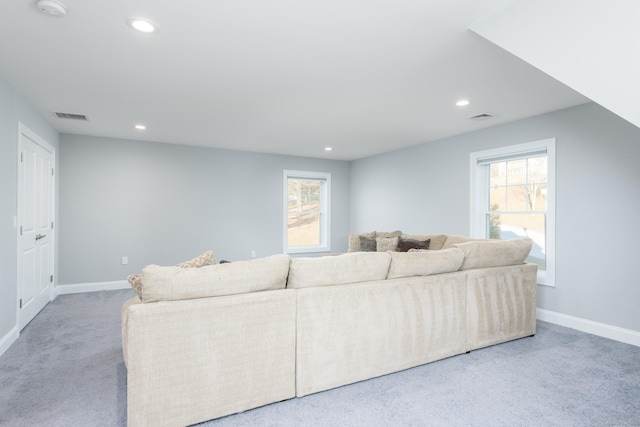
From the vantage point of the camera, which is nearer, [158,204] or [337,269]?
[337,269]

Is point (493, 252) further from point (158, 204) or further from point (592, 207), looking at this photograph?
point (158, 204)

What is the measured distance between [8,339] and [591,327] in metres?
5.47

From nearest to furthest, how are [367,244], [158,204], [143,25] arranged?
[143,25], [367,244], [158,204]

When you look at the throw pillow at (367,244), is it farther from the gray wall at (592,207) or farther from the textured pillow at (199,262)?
the textured pillow at (199,262)

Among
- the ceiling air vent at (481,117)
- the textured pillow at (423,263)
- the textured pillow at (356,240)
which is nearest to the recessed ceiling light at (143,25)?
the textured pillow at (423,263)

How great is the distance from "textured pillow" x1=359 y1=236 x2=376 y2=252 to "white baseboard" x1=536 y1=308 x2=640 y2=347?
212 centimetres

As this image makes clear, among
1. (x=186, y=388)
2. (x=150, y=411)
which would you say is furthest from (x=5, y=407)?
(x=186, y=388)

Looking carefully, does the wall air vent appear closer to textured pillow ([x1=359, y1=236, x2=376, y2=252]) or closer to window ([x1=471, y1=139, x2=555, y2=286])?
textured pillow ([x1=359, y1=236, x2=376, y2=252])

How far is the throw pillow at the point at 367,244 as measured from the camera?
5078 millimetres

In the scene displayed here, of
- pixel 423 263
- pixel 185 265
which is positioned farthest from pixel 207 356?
pixel 423 263

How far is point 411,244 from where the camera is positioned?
4613 millimetres

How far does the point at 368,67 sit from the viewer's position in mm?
2781

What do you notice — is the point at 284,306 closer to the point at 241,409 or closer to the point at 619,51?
the point at 241,409

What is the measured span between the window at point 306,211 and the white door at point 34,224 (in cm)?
357
